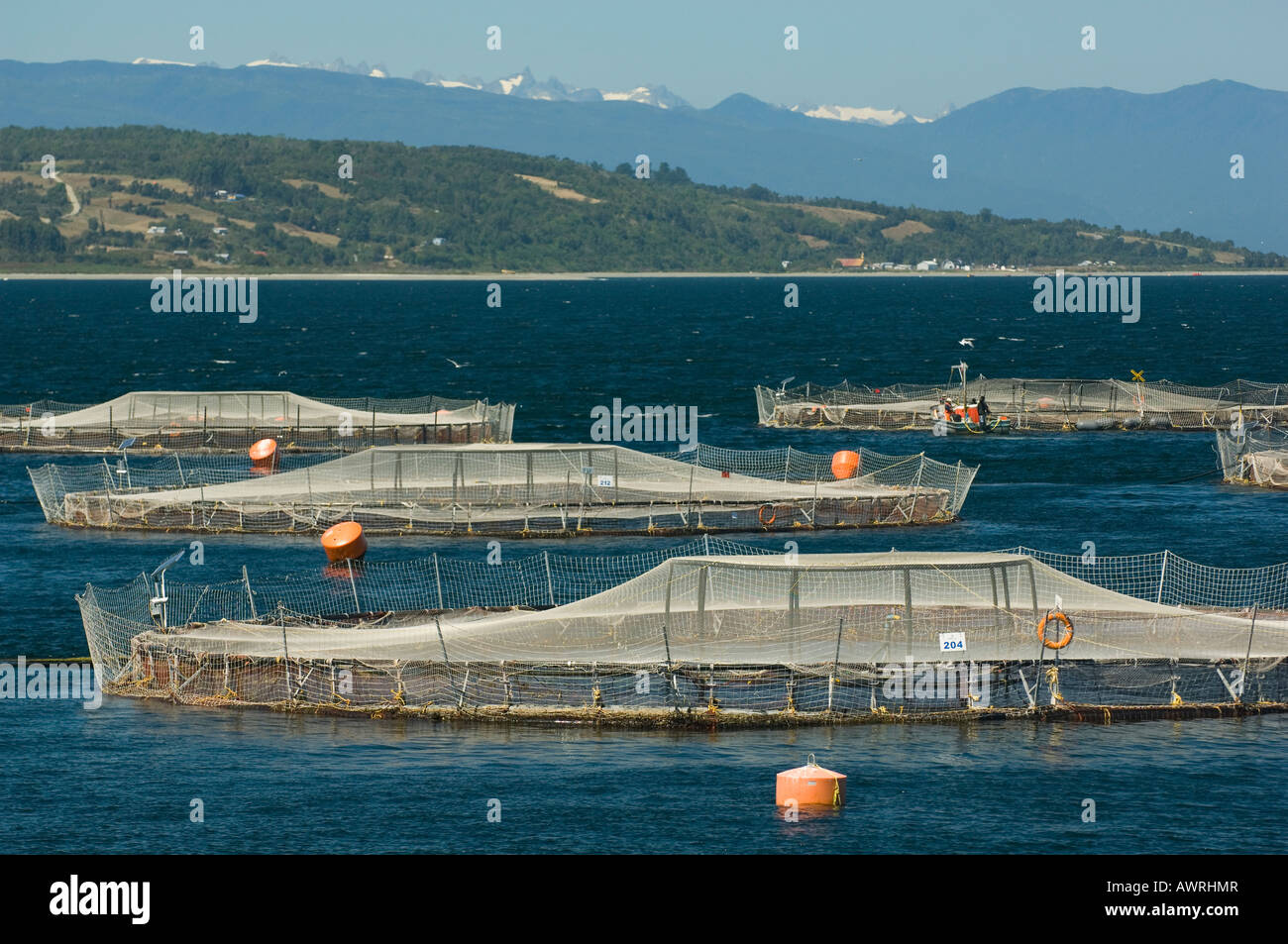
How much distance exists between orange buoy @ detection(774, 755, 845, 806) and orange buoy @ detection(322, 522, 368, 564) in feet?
102

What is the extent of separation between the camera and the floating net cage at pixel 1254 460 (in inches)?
3374

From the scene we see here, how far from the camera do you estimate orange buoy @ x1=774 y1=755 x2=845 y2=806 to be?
3781 cm

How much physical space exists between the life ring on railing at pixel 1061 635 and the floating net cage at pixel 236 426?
56319 millimetres

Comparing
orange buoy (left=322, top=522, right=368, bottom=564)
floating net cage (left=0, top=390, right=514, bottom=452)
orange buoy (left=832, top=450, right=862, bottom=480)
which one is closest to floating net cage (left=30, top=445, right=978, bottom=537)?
orange buoy (left=832, top=450, right=862, bottom=480)

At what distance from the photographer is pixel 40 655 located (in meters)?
51.4

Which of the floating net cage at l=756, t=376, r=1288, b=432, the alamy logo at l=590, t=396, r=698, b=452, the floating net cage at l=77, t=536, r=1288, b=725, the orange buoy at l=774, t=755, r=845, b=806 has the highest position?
the floating net cage at l=756, t=376, r=1288, b=432

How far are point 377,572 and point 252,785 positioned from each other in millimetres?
24629

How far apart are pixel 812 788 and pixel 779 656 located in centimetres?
749

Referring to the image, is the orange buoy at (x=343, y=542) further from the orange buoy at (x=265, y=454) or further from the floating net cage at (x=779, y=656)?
the orange buoy at (x=265, y=454)

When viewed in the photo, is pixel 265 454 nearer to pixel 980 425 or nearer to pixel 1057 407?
pixel 980 425

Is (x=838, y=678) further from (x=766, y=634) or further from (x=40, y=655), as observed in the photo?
(x=40, y=655)
